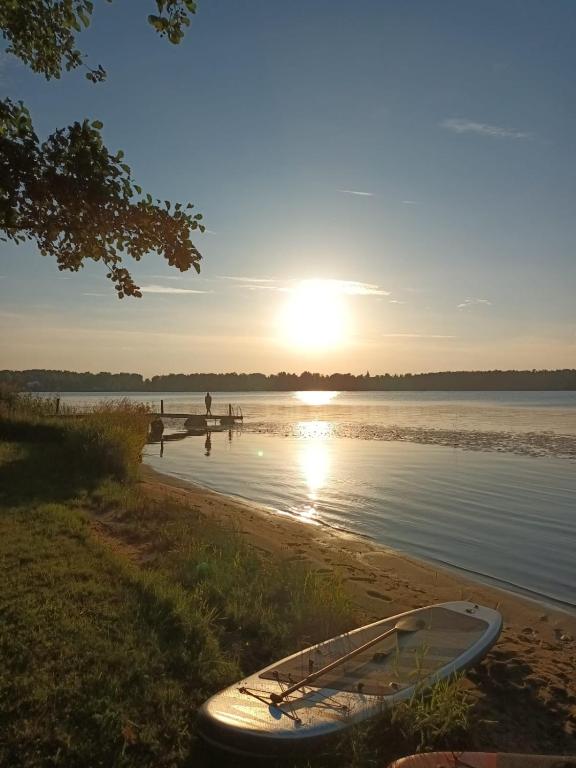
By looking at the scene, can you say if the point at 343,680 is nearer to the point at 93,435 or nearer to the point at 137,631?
the point at 137,631

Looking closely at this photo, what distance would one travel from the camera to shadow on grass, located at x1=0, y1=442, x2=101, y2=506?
12320mm

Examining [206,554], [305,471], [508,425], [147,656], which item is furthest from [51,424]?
[508,425]

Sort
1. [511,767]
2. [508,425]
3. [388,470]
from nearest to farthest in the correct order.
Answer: [511,767] → [388,470] → [508,425]

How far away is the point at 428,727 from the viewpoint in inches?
194

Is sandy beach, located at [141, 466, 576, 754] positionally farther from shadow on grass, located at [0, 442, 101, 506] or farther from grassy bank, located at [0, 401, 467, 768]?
shadow on grass, located at [0, 442, 101, 506]

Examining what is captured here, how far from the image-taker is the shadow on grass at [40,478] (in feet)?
40.4

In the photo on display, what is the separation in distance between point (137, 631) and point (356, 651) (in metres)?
2.25

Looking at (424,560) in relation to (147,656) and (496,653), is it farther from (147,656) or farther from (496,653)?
(147,656)

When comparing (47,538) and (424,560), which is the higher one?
(47,538)

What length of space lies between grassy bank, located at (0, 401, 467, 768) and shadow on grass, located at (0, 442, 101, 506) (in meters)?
0.27

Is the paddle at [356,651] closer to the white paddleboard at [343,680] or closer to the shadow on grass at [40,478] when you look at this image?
the white paddleboard at [343,680]

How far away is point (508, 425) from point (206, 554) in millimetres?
45128

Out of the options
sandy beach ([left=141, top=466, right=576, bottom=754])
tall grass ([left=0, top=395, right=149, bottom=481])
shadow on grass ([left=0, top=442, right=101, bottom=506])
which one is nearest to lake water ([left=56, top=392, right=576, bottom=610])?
sandy beach ([left=141, top=466, right=576, bottom=754])

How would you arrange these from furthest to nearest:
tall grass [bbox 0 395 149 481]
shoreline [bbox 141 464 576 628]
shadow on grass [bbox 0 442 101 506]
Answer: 1. tall grass [bbox 0 395 149 481]
2. shadow on grass [bbox 0 442 101 506]
3. shoreline [bbox 141 464 576 628]
